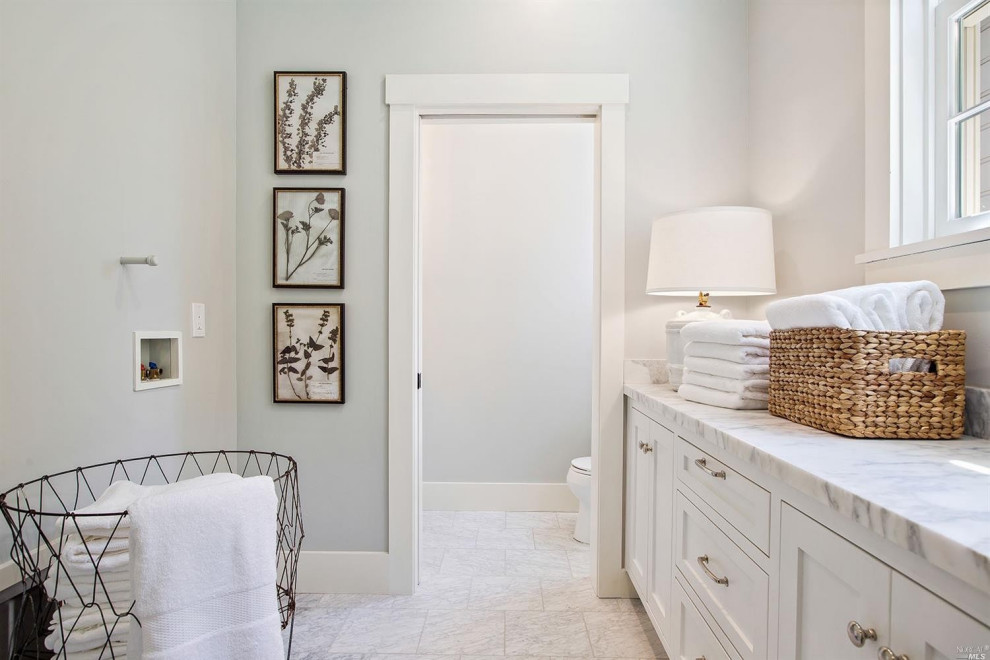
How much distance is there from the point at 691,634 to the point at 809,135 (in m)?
1.54

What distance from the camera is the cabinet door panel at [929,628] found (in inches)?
20.7

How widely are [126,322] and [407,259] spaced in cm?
94

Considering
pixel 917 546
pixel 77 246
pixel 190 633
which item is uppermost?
pixel 77 246

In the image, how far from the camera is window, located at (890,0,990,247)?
125 cm

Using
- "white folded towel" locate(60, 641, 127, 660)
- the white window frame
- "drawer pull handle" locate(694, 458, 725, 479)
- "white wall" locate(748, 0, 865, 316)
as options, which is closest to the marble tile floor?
"white folded towel" locate(60, 641, 127, 660)

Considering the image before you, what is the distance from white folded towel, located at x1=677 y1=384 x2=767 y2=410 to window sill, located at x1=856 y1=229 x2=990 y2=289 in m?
0.45

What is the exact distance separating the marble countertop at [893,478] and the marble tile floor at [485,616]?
99 cm

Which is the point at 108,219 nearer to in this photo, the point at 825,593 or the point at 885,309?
the point at 825,593

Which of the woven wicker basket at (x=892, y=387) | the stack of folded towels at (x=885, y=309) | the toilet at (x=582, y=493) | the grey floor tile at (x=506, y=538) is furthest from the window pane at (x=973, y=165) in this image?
Answer: the grey floor tile at (x=506, y=538)

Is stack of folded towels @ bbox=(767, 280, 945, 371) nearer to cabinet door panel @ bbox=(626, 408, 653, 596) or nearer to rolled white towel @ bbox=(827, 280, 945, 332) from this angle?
rolled white towel @ bbox=(827, 280, 945, 332)

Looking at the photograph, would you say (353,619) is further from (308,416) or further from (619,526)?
(619,526)

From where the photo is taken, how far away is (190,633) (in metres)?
0.98

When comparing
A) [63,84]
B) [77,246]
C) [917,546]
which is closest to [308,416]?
[77,246]

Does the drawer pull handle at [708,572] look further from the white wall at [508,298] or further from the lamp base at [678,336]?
the white wall at [508,298]
